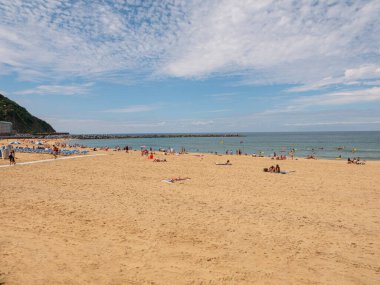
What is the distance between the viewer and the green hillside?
102 meters

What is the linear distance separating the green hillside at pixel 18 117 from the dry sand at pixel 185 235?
10344 cm

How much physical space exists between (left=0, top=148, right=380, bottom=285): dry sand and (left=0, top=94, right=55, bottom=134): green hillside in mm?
103435

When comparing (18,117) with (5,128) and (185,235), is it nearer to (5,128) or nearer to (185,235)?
(5,128)

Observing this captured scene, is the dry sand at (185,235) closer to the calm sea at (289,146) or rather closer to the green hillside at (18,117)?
the calm sea at (289,146)

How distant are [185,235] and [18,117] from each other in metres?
117

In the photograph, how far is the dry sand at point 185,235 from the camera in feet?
18.2

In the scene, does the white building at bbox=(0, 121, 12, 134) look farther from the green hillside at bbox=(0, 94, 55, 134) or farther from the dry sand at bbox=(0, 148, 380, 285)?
the dry sand at bbox=(0, 148, 380, 285)

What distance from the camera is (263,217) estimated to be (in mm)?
9312

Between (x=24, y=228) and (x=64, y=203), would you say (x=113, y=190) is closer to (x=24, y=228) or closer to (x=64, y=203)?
(x=64, y=203)

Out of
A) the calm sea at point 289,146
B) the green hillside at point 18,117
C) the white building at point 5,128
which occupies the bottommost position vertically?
the calm sea at point 289,146

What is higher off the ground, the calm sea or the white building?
the white building

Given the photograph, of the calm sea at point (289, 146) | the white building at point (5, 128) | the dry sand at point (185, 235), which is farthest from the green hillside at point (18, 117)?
the dry sand at point (185, 235)

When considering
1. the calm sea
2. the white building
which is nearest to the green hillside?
the white building

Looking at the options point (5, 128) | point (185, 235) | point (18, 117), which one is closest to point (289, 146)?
point (185, 235)
